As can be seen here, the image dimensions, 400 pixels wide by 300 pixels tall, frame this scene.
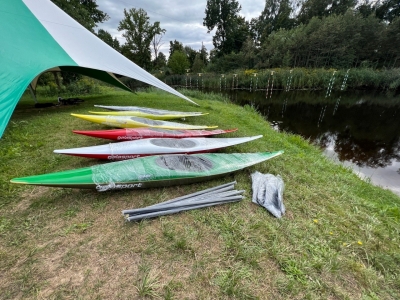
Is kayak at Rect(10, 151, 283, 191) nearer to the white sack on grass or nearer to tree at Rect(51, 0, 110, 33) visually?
the white sack on grass

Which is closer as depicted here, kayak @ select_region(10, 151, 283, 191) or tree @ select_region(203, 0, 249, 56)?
kayak @ select_region(10, 151, 283, 191)

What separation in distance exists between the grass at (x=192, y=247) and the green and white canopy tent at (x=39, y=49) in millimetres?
1477

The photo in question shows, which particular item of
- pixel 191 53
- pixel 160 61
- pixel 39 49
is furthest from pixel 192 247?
pixel 191 53

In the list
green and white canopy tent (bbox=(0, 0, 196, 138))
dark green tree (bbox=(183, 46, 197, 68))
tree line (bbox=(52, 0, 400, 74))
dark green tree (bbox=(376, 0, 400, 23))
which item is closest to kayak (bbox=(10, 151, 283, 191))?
Answer: green and white canopy tent (bbox=(0, 0, 196, 138))

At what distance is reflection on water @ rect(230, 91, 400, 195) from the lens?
4027 millimetres

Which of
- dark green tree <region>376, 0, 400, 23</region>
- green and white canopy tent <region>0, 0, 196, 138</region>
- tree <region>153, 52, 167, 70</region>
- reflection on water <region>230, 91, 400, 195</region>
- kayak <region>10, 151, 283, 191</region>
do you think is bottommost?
reflection on water <region>230, 91, 400, 195</region>

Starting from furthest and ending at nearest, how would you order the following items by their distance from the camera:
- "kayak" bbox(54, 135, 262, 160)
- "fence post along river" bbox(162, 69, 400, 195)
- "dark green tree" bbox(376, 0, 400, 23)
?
"dark green tree" bbox(376, 0, 400, 23)
"fence post along river" bbox(162, 69, 400, 195)
"kayak" bbox(54, 135, 262, 160)

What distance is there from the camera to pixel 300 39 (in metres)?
19.0

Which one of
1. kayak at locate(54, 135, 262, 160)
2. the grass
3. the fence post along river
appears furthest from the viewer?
the fence post along river

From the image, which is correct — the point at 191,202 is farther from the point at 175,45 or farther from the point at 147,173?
the point at 175,45

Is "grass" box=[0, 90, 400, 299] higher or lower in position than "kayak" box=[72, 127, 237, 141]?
lower

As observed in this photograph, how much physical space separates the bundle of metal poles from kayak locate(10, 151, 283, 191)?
0.21 metres

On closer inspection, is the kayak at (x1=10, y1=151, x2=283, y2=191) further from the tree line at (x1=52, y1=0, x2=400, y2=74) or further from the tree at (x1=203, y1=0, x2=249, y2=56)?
the tree at (x1=203, y1=0, x2=249, y2=56)

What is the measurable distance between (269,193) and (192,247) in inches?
37.6
